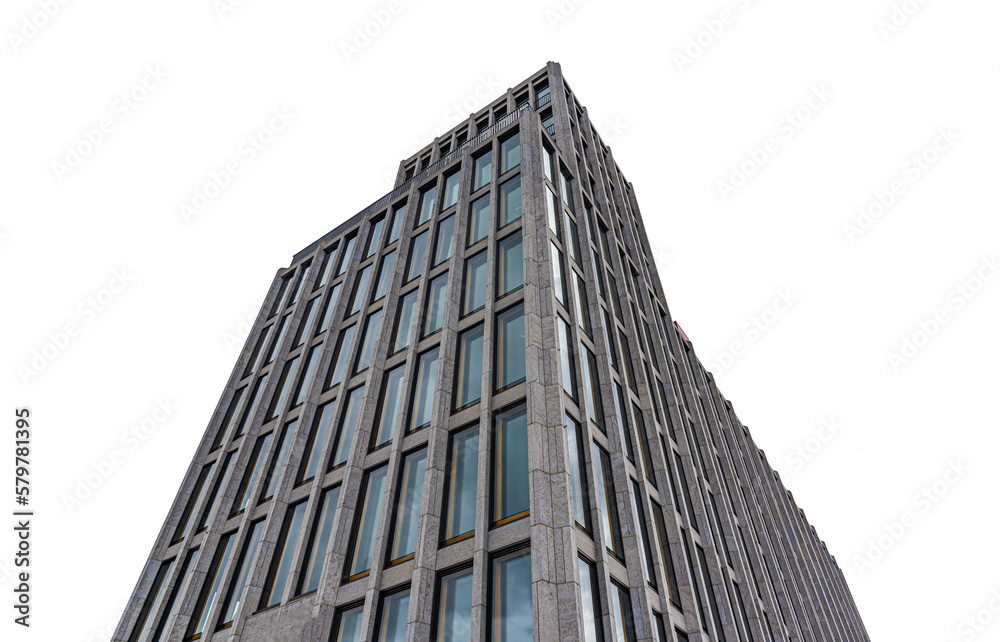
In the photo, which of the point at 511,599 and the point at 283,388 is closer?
the point at 511,599

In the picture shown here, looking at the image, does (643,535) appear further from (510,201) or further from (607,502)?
(510,201)

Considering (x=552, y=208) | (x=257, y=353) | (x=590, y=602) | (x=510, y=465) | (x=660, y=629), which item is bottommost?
(x=590, y=602)

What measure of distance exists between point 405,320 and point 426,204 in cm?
866

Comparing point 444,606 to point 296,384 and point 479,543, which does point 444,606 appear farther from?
point 296,384

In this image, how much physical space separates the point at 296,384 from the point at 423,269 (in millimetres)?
8762

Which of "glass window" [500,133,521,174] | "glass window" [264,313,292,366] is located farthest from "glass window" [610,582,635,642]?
"glass window" [264,313,292,366]

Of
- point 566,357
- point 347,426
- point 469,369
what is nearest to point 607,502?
point 566,357

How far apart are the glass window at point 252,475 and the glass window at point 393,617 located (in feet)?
35.8

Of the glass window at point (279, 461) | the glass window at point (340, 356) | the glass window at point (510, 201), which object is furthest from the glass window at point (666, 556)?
the glass window at point (279, 461)

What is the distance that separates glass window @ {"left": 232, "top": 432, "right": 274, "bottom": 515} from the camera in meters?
26.6

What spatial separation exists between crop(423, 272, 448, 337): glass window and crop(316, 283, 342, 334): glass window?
26.0 feet

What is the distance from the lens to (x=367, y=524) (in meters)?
19.8

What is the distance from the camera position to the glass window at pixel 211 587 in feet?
74.7

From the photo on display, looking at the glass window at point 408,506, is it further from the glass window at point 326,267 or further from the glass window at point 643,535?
the glass window at point 326,267
